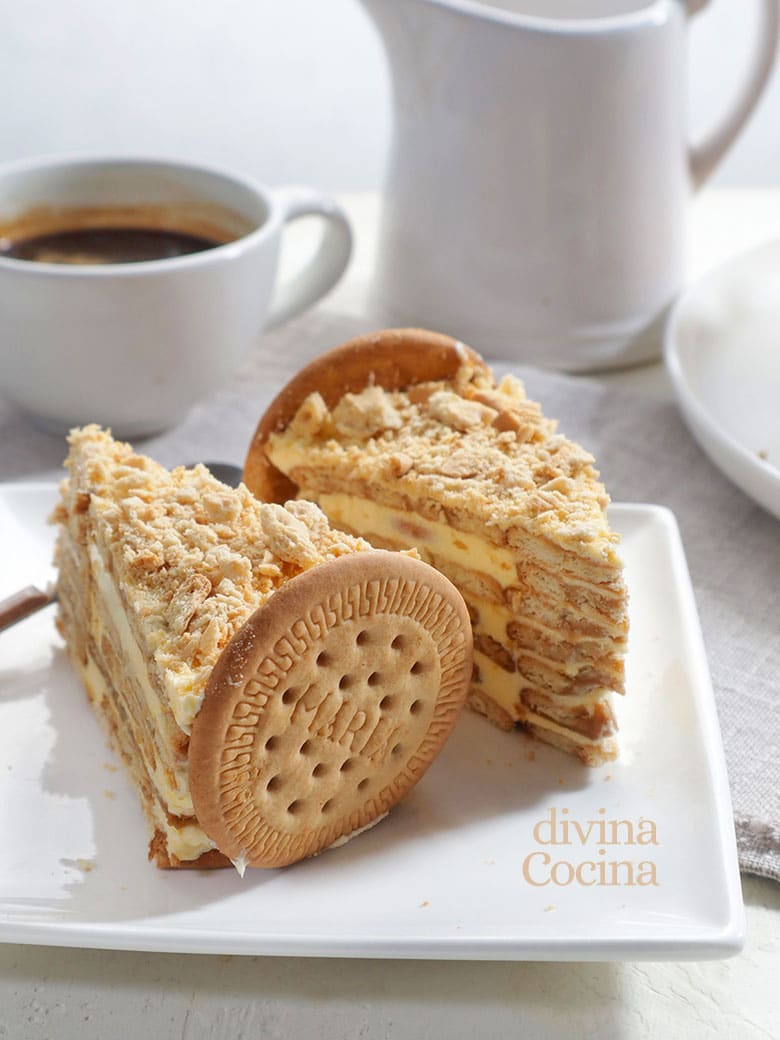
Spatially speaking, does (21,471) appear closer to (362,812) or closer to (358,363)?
(358,363)

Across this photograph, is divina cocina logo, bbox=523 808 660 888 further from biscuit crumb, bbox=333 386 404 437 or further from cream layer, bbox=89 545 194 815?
biscuit crumb, bbox=333 386 404 437

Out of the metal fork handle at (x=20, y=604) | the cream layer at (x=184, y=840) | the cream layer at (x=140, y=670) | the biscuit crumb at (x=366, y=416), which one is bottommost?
the metal fork handle at (x=20, y=604)

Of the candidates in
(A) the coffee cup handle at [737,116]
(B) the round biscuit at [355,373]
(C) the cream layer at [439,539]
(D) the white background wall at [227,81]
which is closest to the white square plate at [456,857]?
(C) the cream layer at [439,539]

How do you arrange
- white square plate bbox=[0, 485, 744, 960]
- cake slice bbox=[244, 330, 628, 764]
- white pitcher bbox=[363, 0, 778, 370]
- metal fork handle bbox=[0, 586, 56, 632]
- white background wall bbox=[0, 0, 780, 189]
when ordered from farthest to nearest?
white background wall bbox=[0, 0, 780, 189]
white pitcher bbox=[363, 0, 778, 370]
metal fork handle bbox=[0, 586, 56, 632]
cake slice bbox=[244, 330, 628, 764]
white square plate bbox=[0, 485, 744, 960]

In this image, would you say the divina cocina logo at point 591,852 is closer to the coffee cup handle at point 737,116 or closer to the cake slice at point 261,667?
the cake slice at point 261,667

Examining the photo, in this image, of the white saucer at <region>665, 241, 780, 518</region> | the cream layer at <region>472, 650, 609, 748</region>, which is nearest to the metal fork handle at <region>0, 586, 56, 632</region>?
the cream layer at <region>472, 650, 609, 748</region>

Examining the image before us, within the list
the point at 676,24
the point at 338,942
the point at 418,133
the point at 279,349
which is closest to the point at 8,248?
the point at 279,349

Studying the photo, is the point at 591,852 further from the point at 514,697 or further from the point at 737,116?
the point at 737,116
